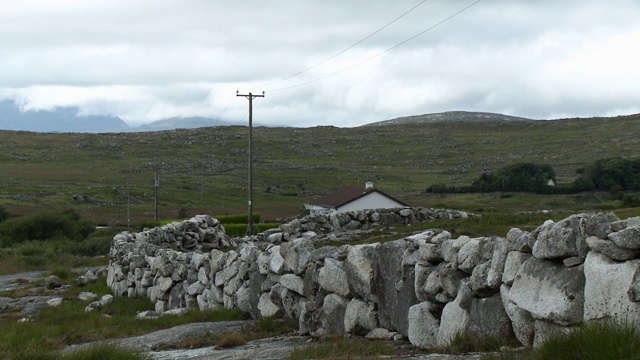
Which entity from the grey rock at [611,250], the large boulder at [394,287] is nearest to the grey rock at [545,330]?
the grey rock at [611,250]

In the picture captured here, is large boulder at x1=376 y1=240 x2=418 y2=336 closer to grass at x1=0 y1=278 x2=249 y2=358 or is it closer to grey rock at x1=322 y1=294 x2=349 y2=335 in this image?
grey rock at x1=322 y1=294 x2=349 y2=335

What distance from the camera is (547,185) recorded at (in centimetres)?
7269

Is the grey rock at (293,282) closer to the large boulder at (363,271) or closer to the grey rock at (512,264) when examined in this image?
the large boulder at (363,271)

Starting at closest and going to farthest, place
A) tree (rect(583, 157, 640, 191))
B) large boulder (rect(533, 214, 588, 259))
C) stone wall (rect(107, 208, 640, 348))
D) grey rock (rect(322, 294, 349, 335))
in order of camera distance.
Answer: stone wall (rect(107, 208, 640, 348))
large boulder (rect(533, 214, 588, 259))
grey rock (rect(322, 294, 349, 335))
tree (rect(583, 157, 640, 191))

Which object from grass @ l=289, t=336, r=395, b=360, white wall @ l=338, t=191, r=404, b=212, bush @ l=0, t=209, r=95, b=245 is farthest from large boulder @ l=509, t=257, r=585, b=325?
bush @ l=0, t=209, r=95, b=245

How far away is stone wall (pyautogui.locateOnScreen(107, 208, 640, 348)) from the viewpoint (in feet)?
20.0

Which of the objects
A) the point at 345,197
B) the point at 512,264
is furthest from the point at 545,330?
the point at 345,197

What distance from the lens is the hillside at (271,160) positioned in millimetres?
85688

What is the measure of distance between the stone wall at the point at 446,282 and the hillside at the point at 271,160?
51.4m

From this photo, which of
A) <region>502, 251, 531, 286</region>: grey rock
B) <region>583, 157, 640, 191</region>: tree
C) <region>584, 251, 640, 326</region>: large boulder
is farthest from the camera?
<region>583, 157, 640, 191</region>: tree

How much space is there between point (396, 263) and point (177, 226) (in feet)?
56.6

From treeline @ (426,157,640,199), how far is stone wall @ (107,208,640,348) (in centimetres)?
5121

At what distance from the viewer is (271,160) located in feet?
441

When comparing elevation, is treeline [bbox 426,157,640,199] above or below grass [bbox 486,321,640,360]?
below
